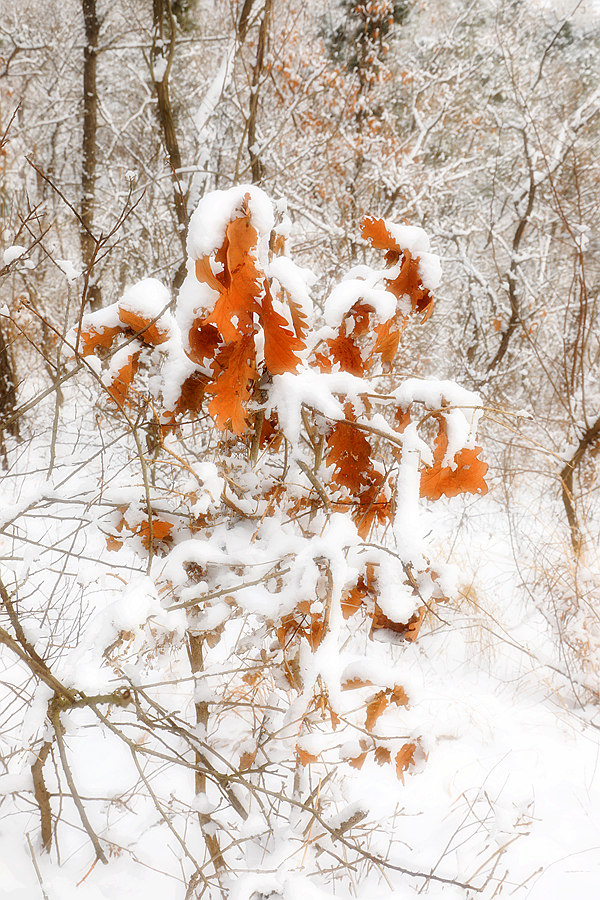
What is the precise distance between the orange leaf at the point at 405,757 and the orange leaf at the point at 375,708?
4.2 inches

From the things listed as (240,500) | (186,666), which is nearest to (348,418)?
(240,500)

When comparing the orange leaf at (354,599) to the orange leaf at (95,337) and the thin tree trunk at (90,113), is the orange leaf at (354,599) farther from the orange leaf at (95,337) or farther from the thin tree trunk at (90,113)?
the thin tree trunk at (90,113)

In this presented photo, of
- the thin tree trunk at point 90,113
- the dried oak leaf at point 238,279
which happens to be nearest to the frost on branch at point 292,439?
the dried oak leaf at point 238,279

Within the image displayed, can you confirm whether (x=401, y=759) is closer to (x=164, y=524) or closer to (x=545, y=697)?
(x=164, y=524)

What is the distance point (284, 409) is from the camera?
925 millimetres

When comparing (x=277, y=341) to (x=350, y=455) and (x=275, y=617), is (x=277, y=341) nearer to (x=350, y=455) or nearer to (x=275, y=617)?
(x=350, y=455)

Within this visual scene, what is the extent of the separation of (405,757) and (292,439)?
79cm

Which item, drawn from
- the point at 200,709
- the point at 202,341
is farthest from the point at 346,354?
the point at 200,709

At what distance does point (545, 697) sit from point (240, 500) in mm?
2241

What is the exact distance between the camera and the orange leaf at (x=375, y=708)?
3.62ft

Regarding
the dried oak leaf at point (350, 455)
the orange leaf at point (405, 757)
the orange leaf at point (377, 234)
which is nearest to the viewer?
the orange leaf at point (377, 234)

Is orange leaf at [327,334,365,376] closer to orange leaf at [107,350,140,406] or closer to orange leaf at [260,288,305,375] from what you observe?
orange leaf at [260,288,305,375]

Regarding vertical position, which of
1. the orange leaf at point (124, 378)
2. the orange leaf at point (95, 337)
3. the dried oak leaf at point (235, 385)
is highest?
the orange leaf at point (95, 337)

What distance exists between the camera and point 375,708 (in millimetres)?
1104
